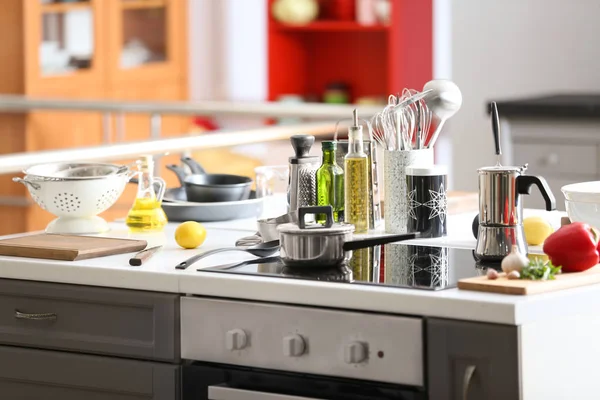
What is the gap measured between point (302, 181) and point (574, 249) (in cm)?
54

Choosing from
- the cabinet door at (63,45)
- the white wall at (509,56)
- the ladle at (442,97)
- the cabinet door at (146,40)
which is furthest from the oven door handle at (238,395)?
the cabinet door at (146,40)

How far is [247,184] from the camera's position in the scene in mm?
2283

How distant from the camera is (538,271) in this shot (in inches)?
60.6

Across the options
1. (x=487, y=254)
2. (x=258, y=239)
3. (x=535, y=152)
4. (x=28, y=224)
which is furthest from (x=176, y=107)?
(x=487, y=254)

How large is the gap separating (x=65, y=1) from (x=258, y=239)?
3653 mm

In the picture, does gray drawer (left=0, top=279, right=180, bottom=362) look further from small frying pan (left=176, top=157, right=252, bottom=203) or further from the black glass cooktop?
small frying pan (left=176, top=157, right=252, bottom=203)

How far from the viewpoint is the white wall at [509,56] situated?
14.5ft

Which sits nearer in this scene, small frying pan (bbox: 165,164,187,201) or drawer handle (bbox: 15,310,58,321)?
drawer handle (bbox: 15,310,58,321)

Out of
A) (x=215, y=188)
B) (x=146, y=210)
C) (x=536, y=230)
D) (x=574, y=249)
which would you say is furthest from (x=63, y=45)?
(x=574, y=249)

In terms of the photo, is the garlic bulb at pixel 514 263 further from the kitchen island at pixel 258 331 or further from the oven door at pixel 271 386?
the oven door at pixel 271 386

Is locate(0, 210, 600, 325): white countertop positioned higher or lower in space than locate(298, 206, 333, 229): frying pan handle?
lower

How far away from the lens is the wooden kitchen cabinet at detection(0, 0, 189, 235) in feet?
16.4

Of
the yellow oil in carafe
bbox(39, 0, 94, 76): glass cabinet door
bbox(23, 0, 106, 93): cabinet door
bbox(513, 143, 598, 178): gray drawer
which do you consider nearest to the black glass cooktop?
the yellow oil in carafe

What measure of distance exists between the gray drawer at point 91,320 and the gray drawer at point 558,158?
95.4 inches
